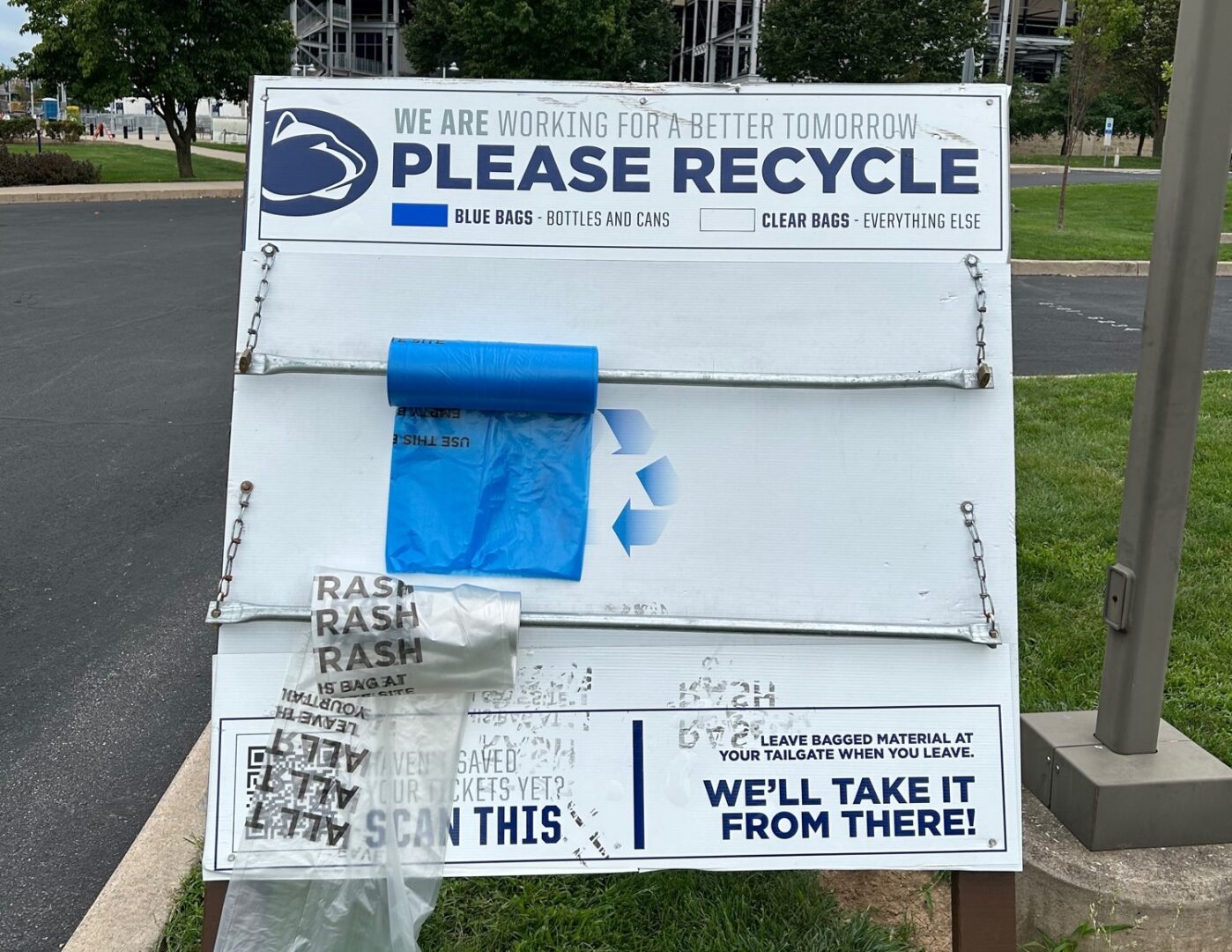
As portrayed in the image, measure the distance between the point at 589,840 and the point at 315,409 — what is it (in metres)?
0.96

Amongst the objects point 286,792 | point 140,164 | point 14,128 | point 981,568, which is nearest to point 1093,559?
point 981,568

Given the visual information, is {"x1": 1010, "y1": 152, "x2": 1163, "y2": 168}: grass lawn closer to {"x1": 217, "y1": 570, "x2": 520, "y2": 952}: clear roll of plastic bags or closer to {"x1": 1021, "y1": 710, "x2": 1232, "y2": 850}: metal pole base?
{"x1": 1021, "y1": 710, "x2": 1232, "y2": 850}: metal pole base

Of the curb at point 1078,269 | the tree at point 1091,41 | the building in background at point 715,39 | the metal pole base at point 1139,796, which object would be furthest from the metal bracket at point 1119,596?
the building in background at point 715,39

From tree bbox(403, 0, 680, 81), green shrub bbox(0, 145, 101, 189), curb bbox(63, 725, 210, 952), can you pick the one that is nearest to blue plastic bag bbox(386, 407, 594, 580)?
curb bbox(63, 725, 210, 952)

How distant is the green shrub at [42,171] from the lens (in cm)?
2373

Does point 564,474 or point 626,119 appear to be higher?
point 626,119

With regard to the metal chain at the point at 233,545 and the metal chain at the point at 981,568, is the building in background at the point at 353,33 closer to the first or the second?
the metal chain at the point at 233,545

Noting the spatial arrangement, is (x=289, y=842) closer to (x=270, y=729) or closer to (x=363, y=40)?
(x=270, y=729)

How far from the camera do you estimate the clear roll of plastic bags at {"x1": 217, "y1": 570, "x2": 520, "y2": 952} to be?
2.11 m

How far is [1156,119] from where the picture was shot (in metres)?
47.8

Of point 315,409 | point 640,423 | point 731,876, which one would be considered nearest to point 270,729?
point 315,409

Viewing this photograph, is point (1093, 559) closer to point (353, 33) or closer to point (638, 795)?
Result: point (638, 795)

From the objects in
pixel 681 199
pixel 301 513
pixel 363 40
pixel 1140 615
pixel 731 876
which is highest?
pixel 363 40

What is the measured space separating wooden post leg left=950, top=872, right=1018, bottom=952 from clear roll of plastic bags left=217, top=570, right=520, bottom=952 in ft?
3.14
